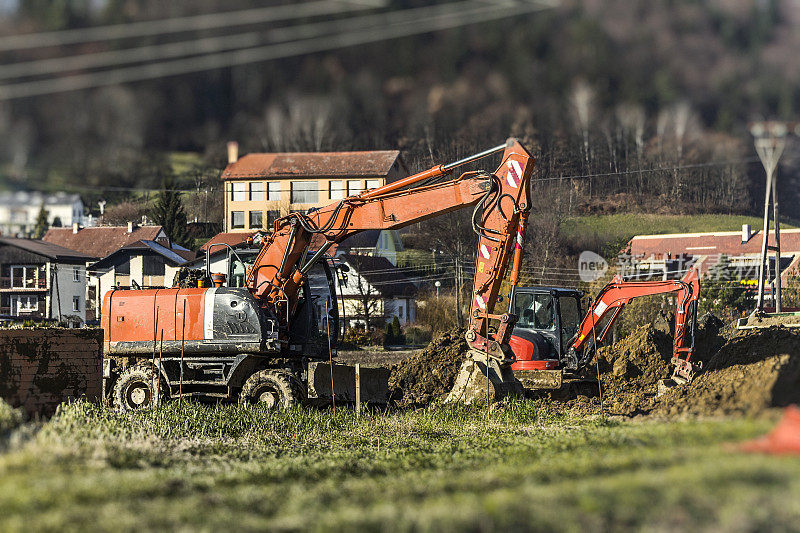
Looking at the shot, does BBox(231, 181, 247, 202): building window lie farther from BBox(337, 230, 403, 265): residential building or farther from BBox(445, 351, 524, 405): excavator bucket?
BBox(445, 351, 524, 405): excavator bucket

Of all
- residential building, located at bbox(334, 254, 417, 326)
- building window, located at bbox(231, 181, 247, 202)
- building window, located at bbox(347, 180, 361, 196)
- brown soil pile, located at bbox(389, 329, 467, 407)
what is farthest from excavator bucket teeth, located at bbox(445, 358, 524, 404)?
residential building, located at bbox(334, 254, 417, 326)

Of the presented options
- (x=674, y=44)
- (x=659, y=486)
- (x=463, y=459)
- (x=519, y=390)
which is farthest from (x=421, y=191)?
(x=659, y=486)

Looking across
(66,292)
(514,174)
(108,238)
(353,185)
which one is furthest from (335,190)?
(66,292)

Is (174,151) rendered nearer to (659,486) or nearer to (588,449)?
(588,449)

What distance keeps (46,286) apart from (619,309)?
1530 cm

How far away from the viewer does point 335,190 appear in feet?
77.5

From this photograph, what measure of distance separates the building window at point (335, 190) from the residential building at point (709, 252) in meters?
8.98

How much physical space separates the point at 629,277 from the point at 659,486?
23259 mm

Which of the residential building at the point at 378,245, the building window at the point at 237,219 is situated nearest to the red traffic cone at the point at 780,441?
the building window at the point at 237,219

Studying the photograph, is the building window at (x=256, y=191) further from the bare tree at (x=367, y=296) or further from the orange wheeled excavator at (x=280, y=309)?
the bare tree at (x=367, y=296)

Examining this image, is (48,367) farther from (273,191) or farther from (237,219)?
(273,191)

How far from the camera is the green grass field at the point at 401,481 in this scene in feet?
19.6

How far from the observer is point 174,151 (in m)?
9.35

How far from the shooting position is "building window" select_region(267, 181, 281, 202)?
2469 cm
